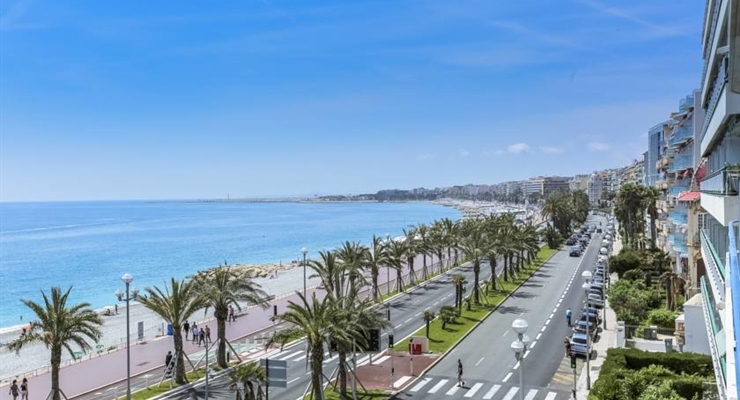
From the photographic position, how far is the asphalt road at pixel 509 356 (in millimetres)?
26375

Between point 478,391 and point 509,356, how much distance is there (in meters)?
6.27

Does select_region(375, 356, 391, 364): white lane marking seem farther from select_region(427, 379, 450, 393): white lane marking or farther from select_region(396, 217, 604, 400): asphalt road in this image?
select_region(427, 379, 450, 393): white lane marking

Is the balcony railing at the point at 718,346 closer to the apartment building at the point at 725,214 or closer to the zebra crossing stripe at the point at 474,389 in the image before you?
the apartment building at the point at 725,214

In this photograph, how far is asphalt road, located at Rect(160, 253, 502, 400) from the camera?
2617cm

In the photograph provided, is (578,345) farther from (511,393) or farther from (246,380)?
(246,380)

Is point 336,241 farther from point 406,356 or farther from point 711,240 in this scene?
point 711,240

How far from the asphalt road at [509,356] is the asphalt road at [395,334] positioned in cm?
454

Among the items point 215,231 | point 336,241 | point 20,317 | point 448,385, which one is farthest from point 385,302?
point 215,231

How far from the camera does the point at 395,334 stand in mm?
37062

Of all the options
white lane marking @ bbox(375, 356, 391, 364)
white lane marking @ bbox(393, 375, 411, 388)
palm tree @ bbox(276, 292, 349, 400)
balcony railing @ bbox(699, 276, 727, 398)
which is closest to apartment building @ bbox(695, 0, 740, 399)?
balcony railing @ bbox(699, 276, 727, 398)

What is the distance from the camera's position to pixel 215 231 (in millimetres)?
183375

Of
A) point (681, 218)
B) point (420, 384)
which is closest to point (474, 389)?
point (420, 384)

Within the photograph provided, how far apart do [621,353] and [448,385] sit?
775 centimetres

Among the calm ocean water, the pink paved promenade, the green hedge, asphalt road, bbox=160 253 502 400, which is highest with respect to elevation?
the green hedge
